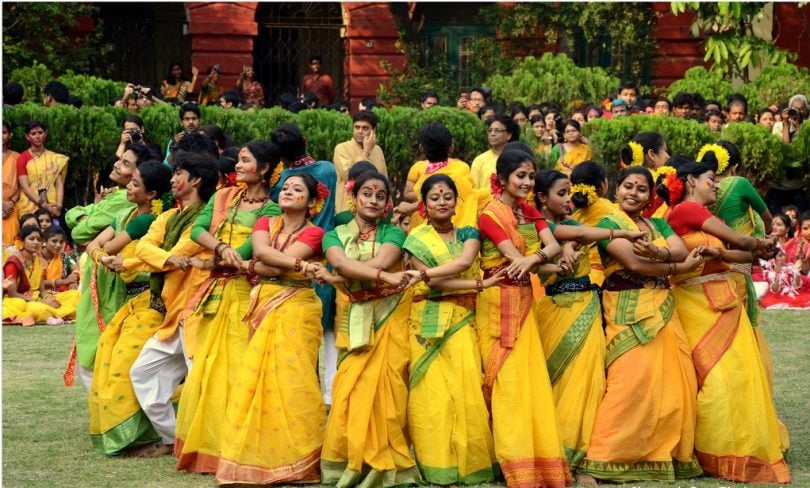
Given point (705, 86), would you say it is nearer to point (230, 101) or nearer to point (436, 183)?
point (230, 101)

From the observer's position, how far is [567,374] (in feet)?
23.8

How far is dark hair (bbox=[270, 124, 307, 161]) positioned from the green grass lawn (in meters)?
1.85

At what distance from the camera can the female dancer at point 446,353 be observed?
22.8ft

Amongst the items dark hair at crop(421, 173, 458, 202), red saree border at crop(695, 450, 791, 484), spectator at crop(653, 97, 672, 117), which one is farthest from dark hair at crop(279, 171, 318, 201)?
spectator at crop(653, 97, 672, 117)

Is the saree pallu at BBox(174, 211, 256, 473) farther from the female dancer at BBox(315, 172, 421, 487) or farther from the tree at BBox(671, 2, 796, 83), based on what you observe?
the tree at BBox(671, 2, 796, 83)

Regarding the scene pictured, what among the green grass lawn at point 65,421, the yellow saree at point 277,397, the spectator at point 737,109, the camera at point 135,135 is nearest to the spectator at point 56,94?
the camera at point 135,135

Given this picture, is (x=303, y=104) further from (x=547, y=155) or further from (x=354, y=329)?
(x=354, y=329)

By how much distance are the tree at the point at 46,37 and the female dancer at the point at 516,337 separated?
42.9 ft

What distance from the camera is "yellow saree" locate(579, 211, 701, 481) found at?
7.08m

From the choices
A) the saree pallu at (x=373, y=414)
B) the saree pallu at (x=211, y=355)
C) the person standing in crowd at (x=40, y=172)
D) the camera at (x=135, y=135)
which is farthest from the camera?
the person standing in crowd at (x=40, y=172)

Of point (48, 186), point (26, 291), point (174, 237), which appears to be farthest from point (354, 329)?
point (48, 186)

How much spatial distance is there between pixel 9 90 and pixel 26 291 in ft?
9.59

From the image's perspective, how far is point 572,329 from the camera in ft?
23.9

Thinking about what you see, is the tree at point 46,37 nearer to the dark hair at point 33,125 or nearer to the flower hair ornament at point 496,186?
the dark hair at point 33,125
